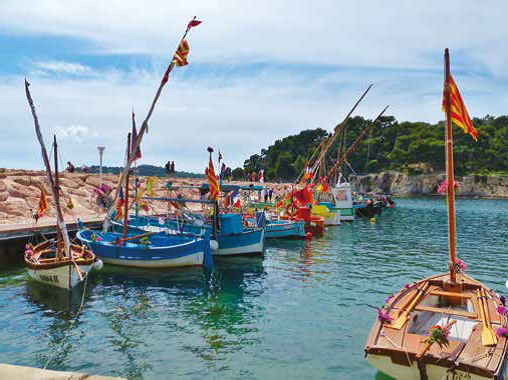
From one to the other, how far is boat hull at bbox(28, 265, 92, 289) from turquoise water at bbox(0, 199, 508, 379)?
0.57 m

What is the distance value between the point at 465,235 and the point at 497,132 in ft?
408

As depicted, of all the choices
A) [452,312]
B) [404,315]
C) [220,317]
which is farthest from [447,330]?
[220,317]

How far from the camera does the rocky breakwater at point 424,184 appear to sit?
441 feet

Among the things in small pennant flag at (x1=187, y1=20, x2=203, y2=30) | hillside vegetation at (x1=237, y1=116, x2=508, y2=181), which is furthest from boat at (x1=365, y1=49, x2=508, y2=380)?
hillside vegetation at (x1=237, y1=116, x2=508, y2=181)

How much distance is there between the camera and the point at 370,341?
973 centimetres

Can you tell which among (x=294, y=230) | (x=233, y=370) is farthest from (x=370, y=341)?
(x=294, y=230)

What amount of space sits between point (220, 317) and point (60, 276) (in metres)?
7.65

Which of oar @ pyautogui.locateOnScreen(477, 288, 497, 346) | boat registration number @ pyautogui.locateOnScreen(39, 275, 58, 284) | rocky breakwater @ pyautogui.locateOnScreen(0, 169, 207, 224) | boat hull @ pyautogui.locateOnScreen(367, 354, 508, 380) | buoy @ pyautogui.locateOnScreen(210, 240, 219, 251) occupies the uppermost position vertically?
rocky breakwater @ pyautogui.locateOnScreen(0, 169, 207, 224)

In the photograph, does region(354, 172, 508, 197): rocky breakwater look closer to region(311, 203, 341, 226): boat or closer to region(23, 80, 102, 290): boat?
region(311, 203, 341, 226): boat

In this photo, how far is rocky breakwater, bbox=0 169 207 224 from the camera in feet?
118

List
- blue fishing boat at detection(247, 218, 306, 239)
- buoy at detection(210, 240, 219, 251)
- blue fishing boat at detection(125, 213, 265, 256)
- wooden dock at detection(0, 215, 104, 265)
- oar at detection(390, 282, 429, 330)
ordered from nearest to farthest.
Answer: oar at detection(390, 282, 429, 330), wooden dock at detection(0, 215, 104, 265), buoy at detection(210, 240, 219, 251), blue fishing boat at detection(125, 213, 265, 256), blue fishing boat at detection(247, 218, 306, 239)

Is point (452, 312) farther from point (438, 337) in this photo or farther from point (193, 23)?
point (193, 23)

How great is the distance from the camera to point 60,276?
734 inches

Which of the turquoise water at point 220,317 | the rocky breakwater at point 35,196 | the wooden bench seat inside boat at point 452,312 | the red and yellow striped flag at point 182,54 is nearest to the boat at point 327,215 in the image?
the rocky breakwater at point 35,196
